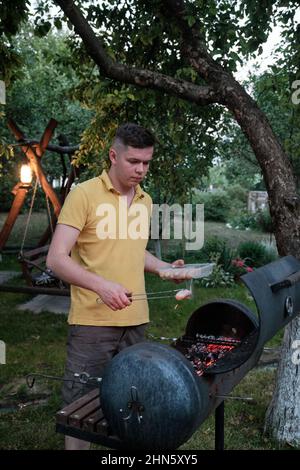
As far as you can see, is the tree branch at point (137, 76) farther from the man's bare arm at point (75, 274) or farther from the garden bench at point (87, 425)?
the garden bench at point (87, 425)

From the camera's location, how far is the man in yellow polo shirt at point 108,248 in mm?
2512

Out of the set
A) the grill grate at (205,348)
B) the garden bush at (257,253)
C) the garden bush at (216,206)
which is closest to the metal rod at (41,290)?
the grill grate at (205,348)

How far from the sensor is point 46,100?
11.5 m

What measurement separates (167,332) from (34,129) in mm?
6955

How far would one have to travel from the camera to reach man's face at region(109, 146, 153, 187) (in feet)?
8.23

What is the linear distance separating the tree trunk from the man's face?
179 centimetres

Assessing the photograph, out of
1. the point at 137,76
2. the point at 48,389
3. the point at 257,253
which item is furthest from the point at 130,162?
the point at 257,253

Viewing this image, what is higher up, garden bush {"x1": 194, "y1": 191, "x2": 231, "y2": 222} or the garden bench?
garden bush {"x1": 194, "y1": 191, "x2": 231, "y2": 222}

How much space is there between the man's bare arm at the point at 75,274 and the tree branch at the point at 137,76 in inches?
66.3

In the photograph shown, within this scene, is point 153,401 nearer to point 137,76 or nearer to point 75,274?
point 75,274

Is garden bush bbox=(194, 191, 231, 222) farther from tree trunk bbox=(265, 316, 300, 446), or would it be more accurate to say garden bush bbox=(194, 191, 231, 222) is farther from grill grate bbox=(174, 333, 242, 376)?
grill grate bbox=(174, 333, 242, 376)

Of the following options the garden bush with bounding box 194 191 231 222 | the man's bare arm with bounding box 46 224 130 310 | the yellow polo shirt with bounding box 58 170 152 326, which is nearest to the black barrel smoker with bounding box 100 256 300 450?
the man's bare arm with bounding box 46 224 130 310

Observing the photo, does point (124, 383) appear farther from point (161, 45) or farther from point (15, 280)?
point (15, 280)
